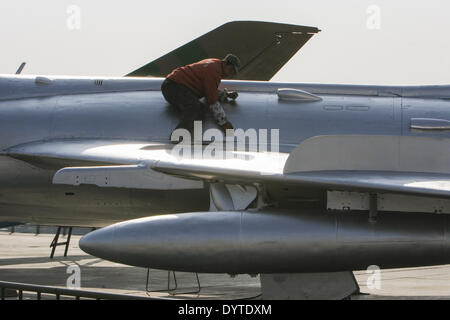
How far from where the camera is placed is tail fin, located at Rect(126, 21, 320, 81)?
1653 centimetres

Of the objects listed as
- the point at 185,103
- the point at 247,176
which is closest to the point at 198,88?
the point at 185,103

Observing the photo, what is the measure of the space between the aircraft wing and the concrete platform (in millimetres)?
1889

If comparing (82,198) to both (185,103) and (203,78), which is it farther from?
(203,78)

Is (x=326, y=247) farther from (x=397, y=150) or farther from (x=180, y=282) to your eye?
(x=180, y=282)

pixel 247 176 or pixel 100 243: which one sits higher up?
pixel 247 176

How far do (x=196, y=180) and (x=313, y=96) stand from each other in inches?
99.1

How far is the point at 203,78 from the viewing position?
10766 millimetres

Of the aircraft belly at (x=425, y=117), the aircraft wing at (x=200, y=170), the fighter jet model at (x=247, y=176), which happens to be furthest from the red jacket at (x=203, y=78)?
the aircraft belly at (x=425, y=117)

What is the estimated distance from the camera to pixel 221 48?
16.9m

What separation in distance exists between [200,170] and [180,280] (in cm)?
619

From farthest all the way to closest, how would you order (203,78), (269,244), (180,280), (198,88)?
(180,280) → (198,88) → (203,78) → (269,244)

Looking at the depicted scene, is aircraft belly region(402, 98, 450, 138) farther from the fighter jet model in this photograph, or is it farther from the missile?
the missile

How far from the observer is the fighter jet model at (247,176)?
8.48m

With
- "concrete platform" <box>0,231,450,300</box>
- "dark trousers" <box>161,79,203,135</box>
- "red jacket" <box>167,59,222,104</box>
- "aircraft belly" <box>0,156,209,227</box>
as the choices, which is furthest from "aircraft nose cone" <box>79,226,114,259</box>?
"concrete platform" <box>0,231,450,300</box>
